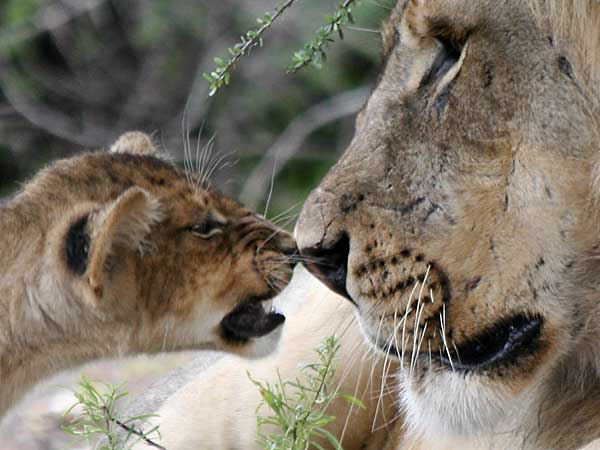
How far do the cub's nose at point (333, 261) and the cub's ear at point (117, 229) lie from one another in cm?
50

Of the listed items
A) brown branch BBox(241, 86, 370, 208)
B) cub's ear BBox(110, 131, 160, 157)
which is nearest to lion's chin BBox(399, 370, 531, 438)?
cub's ear BBox(110, 131, 160, 157)

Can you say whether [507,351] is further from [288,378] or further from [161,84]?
[161,84]

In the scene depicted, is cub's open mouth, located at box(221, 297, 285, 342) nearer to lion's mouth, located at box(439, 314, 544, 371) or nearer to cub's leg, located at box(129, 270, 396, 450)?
cub's leg, located at box(129, 270, 396, 450)

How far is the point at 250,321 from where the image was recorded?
327 centimetres

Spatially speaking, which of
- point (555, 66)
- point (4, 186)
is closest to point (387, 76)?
point (555, 66)

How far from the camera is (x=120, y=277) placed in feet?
10.3

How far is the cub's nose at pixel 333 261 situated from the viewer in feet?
8.57

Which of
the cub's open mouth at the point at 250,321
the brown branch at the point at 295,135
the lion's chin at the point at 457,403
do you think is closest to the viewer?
the lion's chin at the point at 457,403

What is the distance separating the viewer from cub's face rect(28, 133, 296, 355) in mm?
3145

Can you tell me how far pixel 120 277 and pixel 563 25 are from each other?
125 cm

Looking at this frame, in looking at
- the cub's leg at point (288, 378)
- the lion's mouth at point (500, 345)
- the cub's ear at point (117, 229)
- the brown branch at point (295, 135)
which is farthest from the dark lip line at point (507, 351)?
the brown branch at point (295, 135)

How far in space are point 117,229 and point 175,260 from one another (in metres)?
0.25

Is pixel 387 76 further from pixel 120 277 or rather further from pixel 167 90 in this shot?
pixel 167 90

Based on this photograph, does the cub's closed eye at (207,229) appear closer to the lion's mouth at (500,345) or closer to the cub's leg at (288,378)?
the cub's leg at (288,378)
